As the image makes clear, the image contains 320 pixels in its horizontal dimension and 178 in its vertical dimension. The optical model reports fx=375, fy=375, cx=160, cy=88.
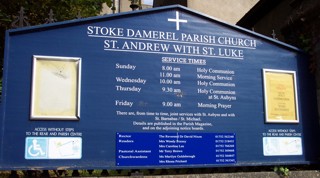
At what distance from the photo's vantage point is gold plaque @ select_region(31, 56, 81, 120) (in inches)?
196

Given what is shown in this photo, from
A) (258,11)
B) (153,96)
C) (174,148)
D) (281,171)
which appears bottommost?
(281,171)

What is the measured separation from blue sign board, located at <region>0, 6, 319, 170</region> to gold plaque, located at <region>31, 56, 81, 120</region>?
Answer: 13 millimetres

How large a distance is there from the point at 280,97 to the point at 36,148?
3.82m

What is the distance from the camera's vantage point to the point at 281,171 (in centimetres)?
588

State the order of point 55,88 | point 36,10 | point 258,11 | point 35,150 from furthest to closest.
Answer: point 36,10
point 258,11
point 55,88
point 35,150

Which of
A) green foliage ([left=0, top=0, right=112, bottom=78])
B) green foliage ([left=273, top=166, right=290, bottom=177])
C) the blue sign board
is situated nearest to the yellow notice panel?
the blue sign board

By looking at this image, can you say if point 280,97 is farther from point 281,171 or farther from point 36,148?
point 36,148

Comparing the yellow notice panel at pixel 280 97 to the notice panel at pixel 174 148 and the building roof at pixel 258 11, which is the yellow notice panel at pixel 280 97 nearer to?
the notice panel at pixel 174 148

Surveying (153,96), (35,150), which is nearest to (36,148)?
(35,150)

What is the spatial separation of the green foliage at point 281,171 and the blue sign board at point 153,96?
11 cm

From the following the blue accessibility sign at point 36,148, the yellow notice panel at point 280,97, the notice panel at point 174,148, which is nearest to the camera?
the blue accessibility sign at point 36,148

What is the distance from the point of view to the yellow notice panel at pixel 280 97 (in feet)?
19.7

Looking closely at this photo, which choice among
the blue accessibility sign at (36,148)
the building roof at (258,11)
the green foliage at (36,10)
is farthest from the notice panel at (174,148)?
the green foliage at (36,10)

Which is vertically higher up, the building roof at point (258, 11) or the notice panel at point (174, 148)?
the building roof at point (258, 11)
